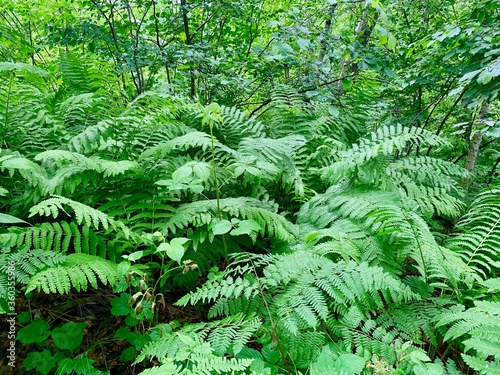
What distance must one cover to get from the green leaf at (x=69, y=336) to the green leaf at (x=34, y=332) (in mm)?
69

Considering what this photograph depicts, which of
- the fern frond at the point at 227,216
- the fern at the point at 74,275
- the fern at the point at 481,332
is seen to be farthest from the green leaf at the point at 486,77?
the fern at the point at 74,275

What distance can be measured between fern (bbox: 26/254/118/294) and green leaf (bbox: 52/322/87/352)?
22 cm

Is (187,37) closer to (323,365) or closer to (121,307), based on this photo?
(121,307)

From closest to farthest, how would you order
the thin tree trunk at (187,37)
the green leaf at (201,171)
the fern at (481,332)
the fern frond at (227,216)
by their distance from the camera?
the fern at (481,332), the green leaf at (201,171), the fern frond at (227,216), the thin tree trunk at (187,37)

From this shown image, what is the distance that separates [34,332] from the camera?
4.89ft

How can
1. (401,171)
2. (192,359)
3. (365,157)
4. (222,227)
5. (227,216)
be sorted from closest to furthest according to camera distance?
1. (192,359)
2. (222,227)
3. (227,216)
4. (365,157)
5. (401,171)

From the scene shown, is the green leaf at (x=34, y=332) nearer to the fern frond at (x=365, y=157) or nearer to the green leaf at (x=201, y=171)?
the green leaf at (x=201, y=171)

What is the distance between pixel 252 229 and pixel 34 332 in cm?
110

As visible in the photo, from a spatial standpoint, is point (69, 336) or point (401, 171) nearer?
point (69, 336)

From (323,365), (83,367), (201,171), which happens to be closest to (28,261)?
(83,367)

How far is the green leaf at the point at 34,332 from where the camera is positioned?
1449 millimetres

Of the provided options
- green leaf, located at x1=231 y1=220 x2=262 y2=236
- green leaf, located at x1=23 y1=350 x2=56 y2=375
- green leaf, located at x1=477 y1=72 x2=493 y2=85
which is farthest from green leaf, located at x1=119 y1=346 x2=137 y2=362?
green leaf, located at x1=477 y1=72 x2=493 y2=85

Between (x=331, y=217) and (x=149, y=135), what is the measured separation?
147 cm

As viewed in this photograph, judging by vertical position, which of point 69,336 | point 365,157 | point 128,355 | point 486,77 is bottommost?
point 128,355
